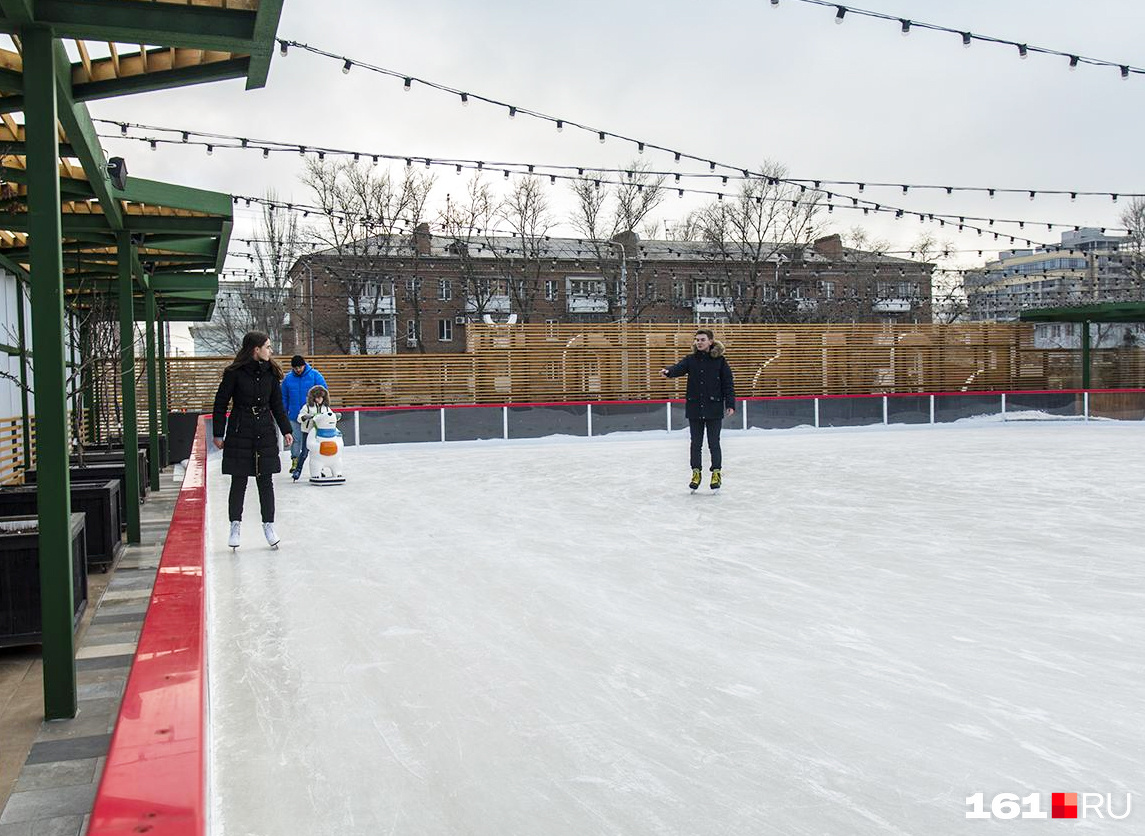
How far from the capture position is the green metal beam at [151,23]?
10.9 ft

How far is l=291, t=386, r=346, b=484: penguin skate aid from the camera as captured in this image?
1005 cm

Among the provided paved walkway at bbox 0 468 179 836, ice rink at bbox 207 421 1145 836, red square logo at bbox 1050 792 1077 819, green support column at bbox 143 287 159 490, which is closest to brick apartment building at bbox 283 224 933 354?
green support column at bbox 143 287 159 490

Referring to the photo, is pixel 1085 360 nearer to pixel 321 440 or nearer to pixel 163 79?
pixel 321 440

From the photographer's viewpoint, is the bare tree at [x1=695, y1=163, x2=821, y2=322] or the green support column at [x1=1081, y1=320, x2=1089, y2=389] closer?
the green support column at [x1=1081, y1=320, x2=1089, y2=389]

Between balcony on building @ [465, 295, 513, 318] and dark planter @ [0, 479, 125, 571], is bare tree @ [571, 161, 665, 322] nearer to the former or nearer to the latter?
balcony on building @ [465, 295, 513, 318]

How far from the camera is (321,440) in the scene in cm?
1012

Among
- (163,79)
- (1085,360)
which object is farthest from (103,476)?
(1085,360)

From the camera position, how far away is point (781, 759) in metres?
2.63

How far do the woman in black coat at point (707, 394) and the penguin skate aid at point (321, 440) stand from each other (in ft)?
12.2

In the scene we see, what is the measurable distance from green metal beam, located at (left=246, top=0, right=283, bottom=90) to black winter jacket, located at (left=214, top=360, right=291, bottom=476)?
6.80 ft

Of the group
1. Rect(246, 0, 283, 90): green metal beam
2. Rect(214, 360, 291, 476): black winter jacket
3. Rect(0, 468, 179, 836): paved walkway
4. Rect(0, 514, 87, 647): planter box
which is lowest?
Rect(0, 468, 179, 836): paved walkway

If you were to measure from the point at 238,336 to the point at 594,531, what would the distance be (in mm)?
50102

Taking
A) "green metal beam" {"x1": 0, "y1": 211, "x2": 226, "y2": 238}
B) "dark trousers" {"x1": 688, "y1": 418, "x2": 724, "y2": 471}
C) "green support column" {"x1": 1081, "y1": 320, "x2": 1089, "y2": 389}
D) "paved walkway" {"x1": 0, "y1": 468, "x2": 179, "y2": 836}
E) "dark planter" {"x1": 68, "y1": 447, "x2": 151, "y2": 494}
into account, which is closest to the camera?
"paved walkway" {"x1": 0, "y1": 468, "x2": 179, "y2": 836}

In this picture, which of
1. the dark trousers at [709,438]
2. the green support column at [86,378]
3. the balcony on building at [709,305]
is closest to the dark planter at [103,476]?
the green support column at [86,378]
